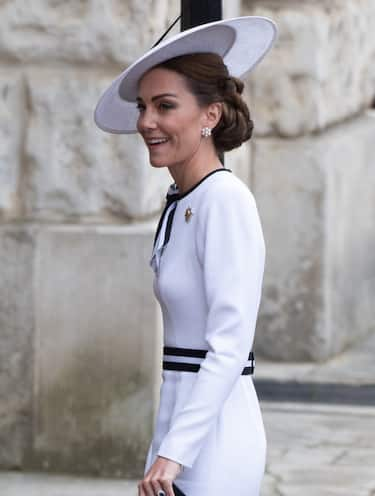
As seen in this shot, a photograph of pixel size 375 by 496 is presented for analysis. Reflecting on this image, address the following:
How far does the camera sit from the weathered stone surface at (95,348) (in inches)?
208

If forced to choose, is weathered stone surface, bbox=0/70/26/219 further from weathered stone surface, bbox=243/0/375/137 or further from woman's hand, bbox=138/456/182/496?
woman's hand, bbox=138/456/182/496

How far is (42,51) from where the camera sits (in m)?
5.33

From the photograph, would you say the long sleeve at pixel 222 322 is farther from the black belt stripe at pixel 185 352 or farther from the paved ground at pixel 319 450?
the paved ground at pixel 319 450

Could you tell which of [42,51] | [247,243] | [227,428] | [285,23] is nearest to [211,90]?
[247,243]

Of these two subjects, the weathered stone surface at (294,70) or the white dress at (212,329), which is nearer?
the white dress at (212,329)

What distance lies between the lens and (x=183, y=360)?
2.75 meters

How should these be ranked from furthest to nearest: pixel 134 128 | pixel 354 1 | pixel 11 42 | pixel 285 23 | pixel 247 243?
pixel 354 1 < pixel 285 23 < pixel 11 42 < pixel 134 128 < pixel 247 243

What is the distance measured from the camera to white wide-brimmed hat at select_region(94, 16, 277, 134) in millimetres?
2730

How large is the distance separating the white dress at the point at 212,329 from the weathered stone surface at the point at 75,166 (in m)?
2.51

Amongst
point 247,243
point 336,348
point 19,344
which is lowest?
point 336,348

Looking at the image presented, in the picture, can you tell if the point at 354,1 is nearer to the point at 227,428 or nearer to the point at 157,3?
the point at 157,3

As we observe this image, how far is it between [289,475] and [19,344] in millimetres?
1111

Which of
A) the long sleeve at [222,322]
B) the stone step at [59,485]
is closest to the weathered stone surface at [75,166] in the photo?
the stone step at [59,485]

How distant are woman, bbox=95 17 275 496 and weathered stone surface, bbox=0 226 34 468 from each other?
250 centimetres
